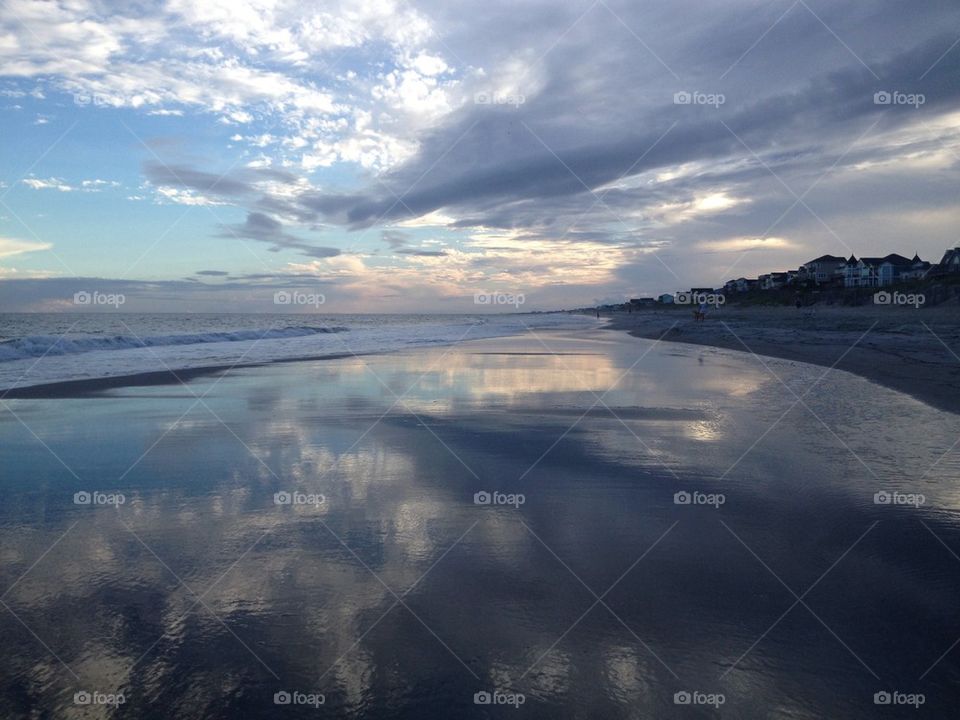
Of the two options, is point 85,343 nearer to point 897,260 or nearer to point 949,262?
point 949,262

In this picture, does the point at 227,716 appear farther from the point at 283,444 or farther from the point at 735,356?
the point at 735,356

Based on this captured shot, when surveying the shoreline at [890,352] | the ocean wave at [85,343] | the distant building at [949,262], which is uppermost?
the distant building at [949,262]

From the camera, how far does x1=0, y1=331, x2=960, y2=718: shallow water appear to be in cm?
363

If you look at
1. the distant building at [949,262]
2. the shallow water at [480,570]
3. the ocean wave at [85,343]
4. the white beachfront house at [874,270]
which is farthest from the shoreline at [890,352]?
the white beachfront house at [874,270]

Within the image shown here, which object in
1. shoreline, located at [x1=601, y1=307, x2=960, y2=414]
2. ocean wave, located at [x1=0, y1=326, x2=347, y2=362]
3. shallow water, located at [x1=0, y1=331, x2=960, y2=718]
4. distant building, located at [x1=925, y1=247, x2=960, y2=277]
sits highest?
distant building, located at [x1=925, y1=247, x2=960, y2=277]

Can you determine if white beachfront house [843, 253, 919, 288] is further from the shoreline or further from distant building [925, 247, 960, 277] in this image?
the shoreline

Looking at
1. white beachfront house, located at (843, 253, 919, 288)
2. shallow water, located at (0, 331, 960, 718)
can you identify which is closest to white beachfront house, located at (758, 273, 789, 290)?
white beachfront house, located at (843, 253, 919, 288)

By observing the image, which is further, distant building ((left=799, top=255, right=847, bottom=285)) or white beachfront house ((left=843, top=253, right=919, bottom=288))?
distant building ((left=799, top=255, right=847, bottom=285))

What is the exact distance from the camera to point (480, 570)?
16.8 ft

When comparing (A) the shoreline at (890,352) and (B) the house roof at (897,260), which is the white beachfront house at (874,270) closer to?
(B) the house roof at (897,260)

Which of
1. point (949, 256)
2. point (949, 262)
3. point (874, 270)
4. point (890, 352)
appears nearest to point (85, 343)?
point (890, 352)

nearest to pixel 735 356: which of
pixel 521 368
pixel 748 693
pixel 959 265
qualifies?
pixel 521 368

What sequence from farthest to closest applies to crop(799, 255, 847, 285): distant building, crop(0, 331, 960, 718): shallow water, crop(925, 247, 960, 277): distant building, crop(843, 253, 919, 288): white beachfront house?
crop(799, 255, 847, 285): distant building, crop(843, 253, 919, 288): white beachfront house, crop(925, 247, 960, 277): distant building, crop(0, 331, 960, 718): shallow water

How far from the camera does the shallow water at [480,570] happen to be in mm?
3629
